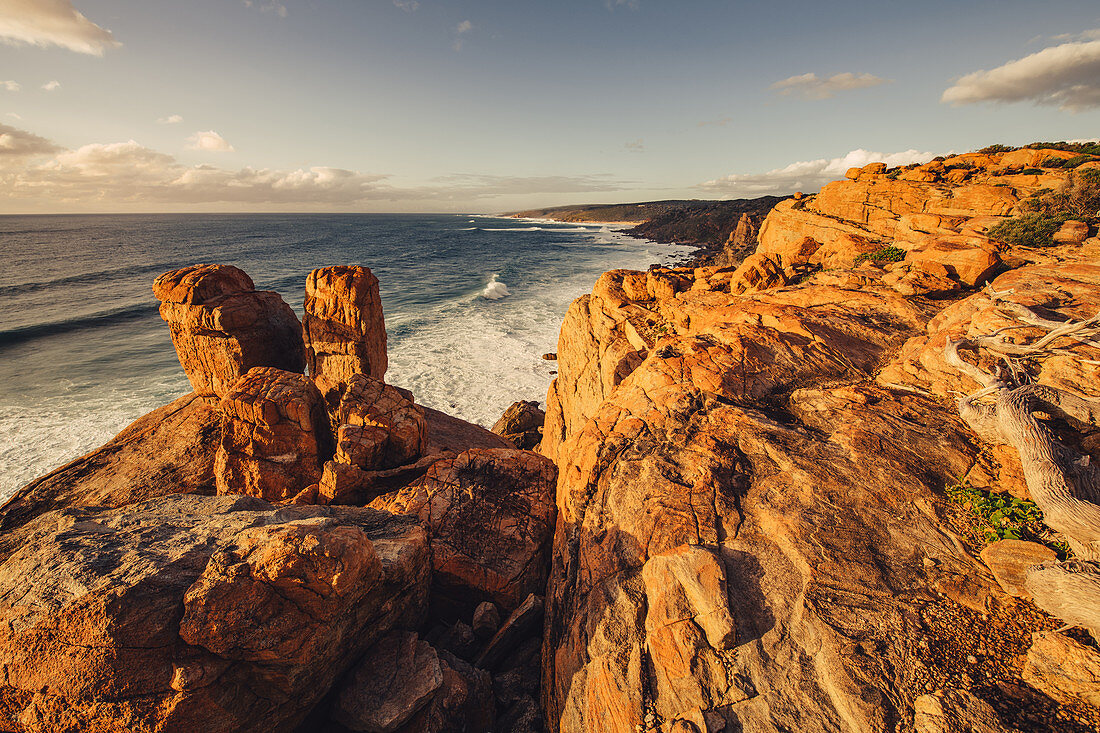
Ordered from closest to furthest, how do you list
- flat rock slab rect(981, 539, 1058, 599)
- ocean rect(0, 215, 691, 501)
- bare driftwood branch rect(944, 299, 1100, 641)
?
bare driftwood branch rect(944, 299, 1100, 641)
flat rock slab rect(981, 539, 1058, 599)
ocean rect(0, 215, 691, 501)

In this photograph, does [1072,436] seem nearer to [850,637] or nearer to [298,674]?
[850,637]

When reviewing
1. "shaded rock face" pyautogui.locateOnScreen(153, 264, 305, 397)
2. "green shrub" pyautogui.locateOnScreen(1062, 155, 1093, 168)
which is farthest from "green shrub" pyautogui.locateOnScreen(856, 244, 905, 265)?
"shaded rock face" pyautogui.locateOnScreen(153, 264, 305, 397)

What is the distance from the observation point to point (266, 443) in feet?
39.1

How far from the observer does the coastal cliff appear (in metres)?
5.13

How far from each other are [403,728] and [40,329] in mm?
58974

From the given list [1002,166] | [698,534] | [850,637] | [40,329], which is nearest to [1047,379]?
[850,637]

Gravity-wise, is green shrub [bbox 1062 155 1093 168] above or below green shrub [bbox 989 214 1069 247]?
above

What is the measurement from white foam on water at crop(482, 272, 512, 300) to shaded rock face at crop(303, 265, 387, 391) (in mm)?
36808

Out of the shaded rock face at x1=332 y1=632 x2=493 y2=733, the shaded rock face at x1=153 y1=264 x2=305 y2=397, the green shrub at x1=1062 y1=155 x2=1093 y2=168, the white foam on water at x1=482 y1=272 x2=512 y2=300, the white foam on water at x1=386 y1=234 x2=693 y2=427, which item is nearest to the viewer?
the shaded rock face at x1=332 y1=632 x2=493 y2=733

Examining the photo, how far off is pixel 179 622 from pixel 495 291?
5227 cm

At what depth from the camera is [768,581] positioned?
609cm

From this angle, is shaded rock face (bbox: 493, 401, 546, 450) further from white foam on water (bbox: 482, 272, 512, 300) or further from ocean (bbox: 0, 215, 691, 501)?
white foam on water (bbox: 482, 272, 512, 300)

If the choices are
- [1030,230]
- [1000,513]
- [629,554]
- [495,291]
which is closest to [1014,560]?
[1000,513]

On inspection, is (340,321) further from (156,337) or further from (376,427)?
(156,337)
